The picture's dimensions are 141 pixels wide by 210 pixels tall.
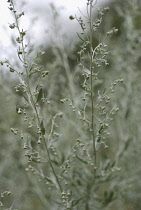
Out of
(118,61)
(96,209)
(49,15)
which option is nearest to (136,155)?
(118,61)

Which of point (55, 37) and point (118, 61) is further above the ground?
point (55, 37)

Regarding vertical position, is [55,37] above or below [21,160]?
above

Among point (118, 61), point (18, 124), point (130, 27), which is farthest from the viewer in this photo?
point (18, 124)

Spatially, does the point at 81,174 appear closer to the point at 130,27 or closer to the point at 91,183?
the point at 91,183

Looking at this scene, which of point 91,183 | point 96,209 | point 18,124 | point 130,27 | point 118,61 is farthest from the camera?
point 18,124

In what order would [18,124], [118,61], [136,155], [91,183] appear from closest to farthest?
[91,183] < [118,61] < [136,155] < [18,124]

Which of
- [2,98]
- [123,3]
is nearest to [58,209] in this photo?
[2,98]

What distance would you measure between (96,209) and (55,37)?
1.16 m

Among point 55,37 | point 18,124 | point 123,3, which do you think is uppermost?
point 123,3

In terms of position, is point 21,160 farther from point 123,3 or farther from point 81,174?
point 123,3

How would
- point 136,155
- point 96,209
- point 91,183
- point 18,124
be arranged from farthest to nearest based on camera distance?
point 18,124 < point 136,155 < point 96,209 < point 91,183

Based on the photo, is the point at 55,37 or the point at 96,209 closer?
the point at 96,209

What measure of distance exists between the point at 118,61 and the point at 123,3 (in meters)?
0.56

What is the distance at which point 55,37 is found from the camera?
82.1 inches
